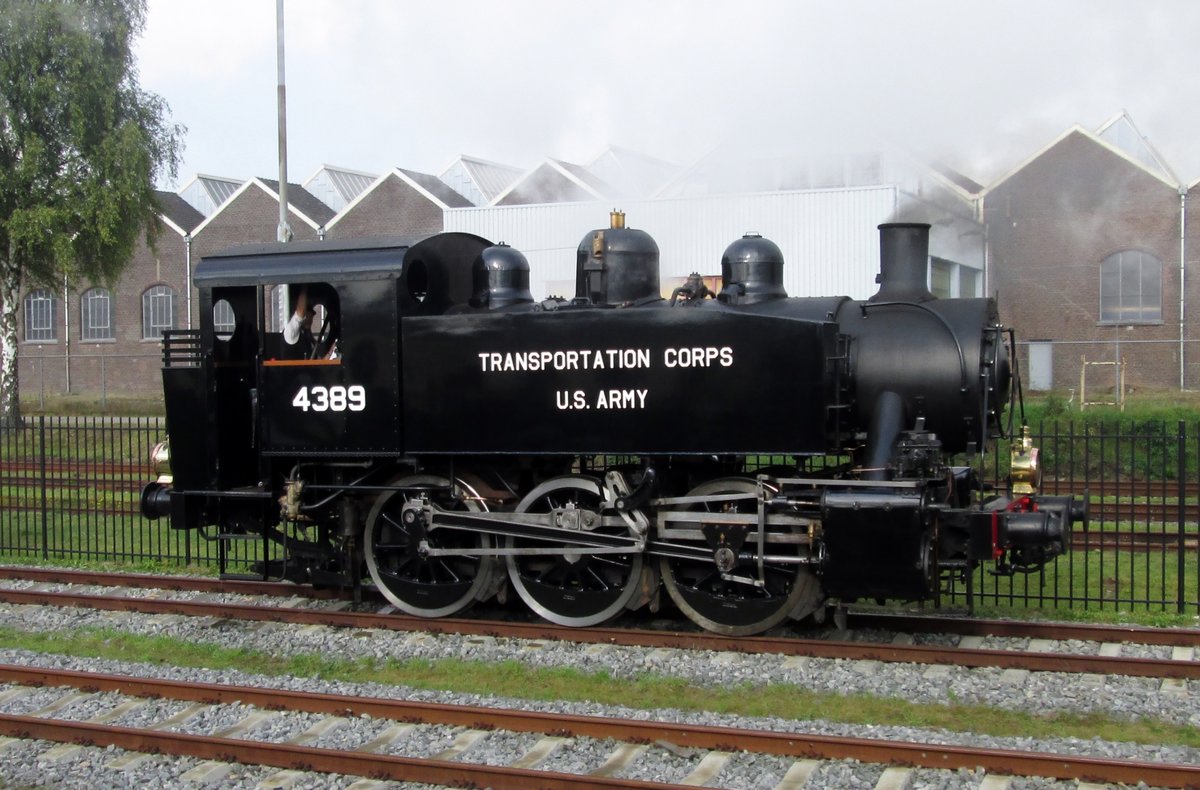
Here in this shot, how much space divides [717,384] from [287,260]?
144 inches

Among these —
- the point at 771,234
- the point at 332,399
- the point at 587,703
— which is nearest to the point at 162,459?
the point at 332,399

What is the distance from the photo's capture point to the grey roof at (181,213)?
4262 cm

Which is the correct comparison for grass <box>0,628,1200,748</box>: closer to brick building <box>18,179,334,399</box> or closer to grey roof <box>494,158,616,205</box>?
grey roof <box>494,158,616,205</box>

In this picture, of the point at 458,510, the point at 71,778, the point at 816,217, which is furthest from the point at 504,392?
the point at 816,217

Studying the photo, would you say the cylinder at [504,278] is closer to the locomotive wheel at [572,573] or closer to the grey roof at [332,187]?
the locomotive wheel at [572,573]

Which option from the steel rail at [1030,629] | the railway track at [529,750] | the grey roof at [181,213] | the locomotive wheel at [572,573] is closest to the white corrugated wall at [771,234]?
the locomotive wheel at [572,573]

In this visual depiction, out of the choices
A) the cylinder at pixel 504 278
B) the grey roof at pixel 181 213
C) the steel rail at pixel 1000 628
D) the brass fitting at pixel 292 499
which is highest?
the grey roof at pixel 181 213

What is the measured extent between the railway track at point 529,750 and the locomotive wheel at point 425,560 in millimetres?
2285

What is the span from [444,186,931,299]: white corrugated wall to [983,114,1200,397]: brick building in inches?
332

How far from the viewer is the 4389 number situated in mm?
A: 9516

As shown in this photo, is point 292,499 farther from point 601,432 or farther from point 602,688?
point 602,688

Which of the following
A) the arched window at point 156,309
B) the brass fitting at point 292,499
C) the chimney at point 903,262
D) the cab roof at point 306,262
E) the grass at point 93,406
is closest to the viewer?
the chimney at point 903,262

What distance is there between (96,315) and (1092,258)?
31.5 m

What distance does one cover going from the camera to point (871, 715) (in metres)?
7.23
